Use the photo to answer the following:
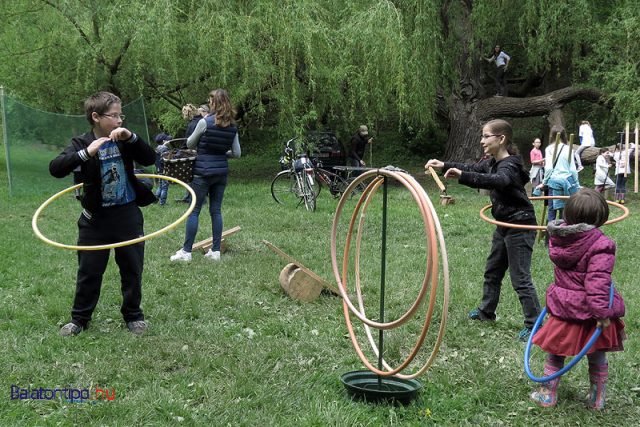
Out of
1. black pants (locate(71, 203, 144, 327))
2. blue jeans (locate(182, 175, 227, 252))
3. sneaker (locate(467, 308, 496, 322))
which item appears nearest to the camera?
black pants (locate(71, 203, 144, 327))

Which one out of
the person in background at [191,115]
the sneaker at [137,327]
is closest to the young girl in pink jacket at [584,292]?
the sneaker at [137,327]

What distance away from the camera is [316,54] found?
51.9 ft

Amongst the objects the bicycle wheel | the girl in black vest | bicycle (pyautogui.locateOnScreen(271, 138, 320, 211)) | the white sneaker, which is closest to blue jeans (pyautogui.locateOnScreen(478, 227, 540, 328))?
the girl in black vest

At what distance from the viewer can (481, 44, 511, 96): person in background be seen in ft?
65.5

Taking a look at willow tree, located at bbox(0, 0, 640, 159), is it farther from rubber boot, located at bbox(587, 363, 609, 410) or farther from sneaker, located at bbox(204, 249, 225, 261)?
rubber boot, located at bbox(587, 363, 609, 410)

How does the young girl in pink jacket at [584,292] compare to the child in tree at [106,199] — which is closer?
the young girl in pink jacket at [584,292]

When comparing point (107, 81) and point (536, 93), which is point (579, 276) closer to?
point (107, 81)

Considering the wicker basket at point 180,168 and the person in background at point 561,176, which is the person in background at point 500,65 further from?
the wicker basket at point 180,168

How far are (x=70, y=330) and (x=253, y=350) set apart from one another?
146 centimetres

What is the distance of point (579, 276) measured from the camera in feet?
13.1

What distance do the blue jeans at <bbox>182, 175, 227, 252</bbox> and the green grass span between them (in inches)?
12.0

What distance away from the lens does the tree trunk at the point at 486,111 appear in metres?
19.3

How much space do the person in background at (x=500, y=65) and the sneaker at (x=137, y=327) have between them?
16044 mm

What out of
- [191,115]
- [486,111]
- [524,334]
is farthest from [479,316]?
[486,111]
